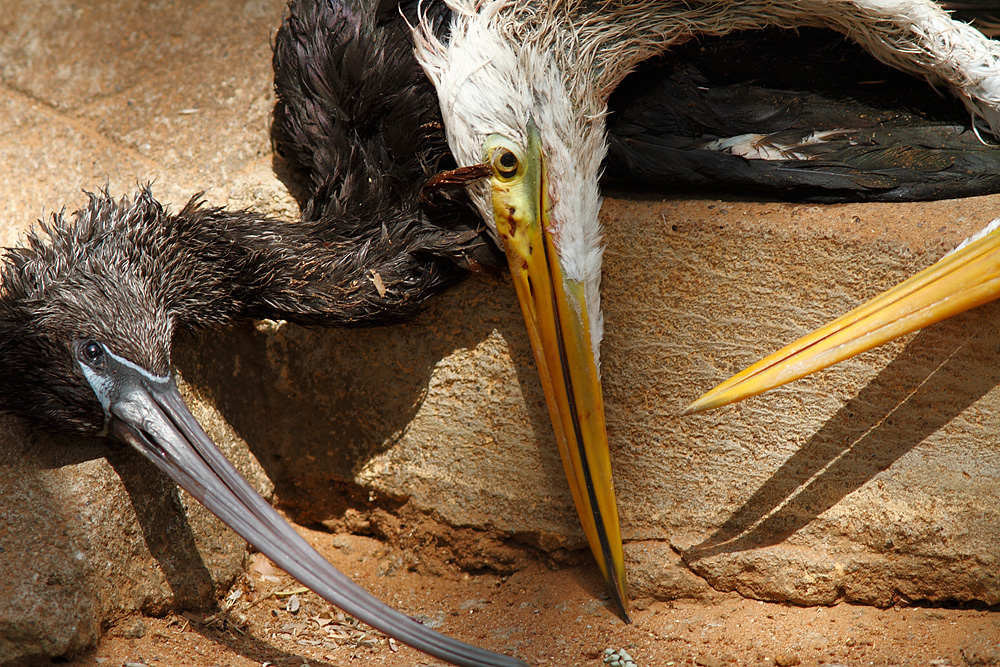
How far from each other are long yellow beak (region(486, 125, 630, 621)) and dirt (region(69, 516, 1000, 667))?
0.18 m

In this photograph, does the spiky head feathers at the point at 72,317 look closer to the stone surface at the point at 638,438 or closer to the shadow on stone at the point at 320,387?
the stone surface at the point at 638,438

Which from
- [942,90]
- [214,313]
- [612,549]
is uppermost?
[214,313]

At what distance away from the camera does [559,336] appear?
202cm

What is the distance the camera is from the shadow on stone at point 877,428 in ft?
6.41

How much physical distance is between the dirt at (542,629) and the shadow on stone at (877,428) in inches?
8.0

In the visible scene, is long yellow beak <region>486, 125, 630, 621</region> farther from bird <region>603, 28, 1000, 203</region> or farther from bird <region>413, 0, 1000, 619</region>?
bird <region>603, 28, 1000, 203</region>

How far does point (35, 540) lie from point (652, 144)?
67.1 inches

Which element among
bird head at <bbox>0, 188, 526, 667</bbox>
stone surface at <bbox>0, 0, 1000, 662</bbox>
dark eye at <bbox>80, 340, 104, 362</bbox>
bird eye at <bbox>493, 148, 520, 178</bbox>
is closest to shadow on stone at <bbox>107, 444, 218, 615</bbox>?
stone surface at <bbox>0, 0, 1000, 662</bbox>

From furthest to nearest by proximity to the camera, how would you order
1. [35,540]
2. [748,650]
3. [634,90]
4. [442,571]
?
[442,571] → [634,90] → [748,650] → [35,540]

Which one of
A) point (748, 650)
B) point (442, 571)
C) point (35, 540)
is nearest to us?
point (35, 540)

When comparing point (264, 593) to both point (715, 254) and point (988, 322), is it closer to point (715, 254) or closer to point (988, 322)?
point (715, 254)

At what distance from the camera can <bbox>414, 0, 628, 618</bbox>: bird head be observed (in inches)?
77.9

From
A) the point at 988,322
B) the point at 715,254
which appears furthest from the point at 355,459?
the point at 988,322

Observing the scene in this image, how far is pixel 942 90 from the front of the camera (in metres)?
2.10
